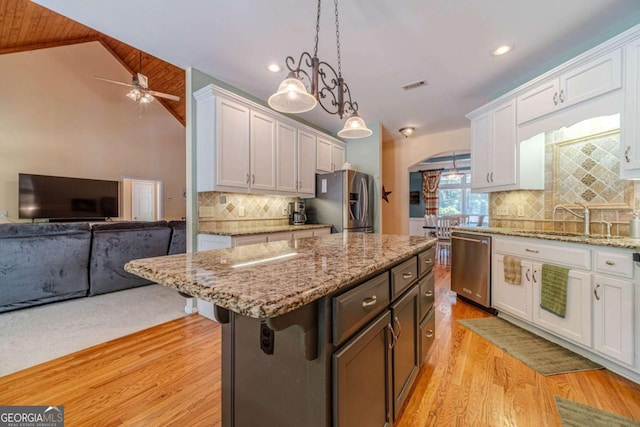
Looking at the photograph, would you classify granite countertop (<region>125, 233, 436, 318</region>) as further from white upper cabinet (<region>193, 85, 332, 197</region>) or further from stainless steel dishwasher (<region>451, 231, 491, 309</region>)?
stainless steel dishwasher (<region>451, 231, 491, 309</region>)

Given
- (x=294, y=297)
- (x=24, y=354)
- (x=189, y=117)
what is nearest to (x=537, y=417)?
(x=294, y=297)

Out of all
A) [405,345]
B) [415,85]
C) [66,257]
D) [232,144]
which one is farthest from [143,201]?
[405,345]

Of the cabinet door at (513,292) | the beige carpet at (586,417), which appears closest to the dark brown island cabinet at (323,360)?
the beige carpet at (586,417)

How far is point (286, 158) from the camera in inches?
148

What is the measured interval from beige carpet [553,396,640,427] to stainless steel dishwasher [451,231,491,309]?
1.36 meters

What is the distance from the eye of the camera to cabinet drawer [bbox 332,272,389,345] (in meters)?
0.84

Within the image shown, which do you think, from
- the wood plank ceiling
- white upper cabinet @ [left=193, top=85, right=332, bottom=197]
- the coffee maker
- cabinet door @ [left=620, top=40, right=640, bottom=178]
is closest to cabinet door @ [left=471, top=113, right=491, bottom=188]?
cabinet door @ [left=620, top=40, right=640, bottom=178]

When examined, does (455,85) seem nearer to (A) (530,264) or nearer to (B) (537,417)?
(A) (530,264)

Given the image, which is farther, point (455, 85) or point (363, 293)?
point (455, 85)

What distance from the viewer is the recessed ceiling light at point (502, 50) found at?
2461 mm

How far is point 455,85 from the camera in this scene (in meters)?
3.23

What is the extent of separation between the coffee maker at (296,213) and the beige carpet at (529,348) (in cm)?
258

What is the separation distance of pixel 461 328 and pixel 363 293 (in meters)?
2.14

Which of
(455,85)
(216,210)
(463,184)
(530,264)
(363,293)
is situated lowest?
(530,264)
